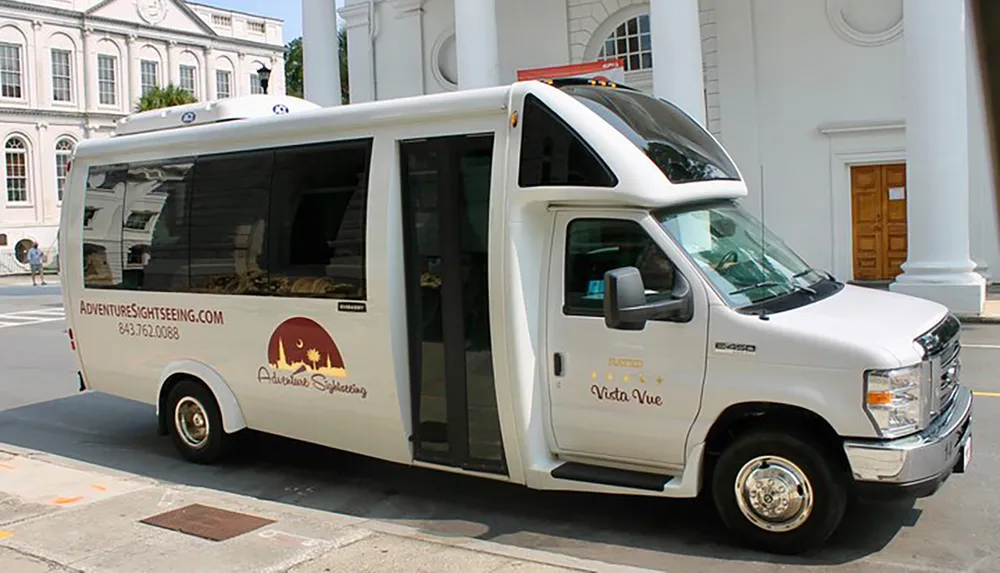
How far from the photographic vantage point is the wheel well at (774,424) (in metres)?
5.29

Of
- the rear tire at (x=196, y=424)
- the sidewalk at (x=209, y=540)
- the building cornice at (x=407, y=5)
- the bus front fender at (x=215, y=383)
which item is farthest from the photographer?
the building cornice at (x=407, y=5)

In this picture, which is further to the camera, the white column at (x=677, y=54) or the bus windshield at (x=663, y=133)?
the white column at (x=677, y=54)

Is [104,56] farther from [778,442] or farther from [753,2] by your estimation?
[778,442]

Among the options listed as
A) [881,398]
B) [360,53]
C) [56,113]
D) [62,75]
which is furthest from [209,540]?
[62,75]

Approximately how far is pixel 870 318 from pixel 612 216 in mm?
1581

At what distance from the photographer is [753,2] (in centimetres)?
2073

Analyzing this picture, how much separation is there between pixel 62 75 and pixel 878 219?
3740 cm

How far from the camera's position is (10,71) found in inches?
1654

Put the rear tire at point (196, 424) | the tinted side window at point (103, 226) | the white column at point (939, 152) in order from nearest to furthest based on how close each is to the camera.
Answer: the rear tire at point (196, 424)
the tinted side window at point (103, 226)
the white column at point (939, 152)

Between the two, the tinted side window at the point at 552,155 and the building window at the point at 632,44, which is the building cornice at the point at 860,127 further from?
the tinted side window at the point at 552,155

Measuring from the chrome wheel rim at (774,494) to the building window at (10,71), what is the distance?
44058 mm

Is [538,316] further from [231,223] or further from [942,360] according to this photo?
[231,223]

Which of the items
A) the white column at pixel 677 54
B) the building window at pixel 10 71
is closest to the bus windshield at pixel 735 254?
the white column at pixel 677 54

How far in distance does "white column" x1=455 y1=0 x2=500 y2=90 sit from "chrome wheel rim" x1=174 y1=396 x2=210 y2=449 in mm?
12253
